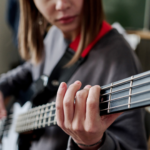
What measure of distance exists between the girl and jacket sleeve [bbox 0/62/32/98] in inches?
5.6

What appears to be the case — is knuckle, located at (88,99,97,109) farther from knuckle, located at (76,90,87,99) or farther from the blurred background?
the blurred background

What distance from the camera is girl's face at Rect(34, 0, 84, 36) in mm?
495

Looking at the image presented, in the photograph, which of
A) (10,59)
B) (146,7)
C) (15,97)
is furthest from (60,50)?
(10,59)

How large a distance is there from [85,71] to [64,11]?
0.62 ft

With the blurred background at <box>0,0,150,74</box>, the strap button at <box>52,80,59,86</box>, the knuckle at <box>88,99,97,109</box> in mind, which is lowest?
the knuckle at <box>88,99,97,109</box>

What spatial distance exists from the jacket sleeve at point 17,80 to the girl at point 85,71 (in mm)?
142

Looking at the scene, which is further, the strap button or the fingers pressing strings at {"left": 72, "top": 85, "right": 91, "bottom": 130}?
the strap button

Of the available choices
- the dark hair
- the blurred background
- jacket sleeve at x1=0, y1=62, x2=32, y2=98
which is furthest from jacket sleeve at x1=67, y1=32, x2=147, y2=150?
the blurred background

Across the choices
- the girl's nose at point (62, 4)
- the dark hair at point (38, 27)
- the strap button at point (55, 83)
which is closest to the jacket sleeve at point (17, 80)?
the dark hair at point (38, 27)

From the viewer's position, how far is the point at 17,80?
0.86 meters

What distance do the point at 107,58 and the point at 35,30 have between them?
0.38 meters

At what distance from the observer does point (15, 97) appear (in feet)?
2.85

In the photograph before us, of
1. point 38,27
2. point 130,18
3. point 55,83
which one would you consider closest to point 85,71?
point 55,83

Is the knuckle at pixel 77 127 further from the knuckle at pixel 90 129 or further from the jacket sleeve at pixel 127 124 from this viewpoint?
the jacket sleeve at pixel 127 124
